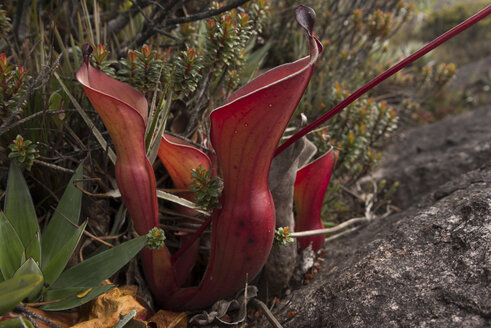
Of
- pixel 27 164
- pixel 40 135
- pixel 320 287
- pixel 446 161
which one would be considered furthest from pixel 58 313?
pixel 446 161

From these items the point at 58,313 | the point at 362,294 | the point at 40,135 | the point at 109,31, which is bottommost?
the point at 58,313

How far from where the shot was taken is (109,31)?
5.24ft

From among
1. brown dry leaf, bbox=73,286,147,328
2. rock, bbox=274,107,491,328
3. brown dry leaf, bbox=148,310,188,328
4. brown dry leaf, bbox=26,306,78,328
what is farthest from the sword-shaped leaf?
brown dry leaf, bbox=26,306,78,328

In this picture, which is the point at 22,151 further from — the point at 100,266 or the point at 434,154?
the point at 434,154

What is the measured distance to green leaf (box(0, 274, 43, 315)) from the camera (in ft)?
2.24

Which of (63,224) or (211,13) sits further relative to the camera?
(211,13)

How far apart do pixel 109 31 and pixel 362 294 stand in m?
1.38

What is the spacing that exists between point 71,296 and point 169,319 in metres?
0.30

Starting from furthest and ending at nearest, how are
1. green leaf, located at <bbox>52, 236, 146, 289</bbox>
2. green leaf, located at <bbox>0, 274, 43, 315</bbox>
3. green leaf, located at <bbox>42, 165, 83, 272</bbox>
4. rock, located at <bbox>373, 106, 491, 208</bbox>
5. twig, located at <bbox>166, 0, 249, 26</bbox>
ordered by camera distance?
rock, located at <bbox>373, 106, 491, 208</bbox> < twig, located at <bbox>166, 0, 249, 26</bbox> < green leaf, located at <bbox>42, 165, 83, 272</bbox> < green leaf, located at <bbox>52, 236, 146, 289</bbox> < green leaf, located at <bbox>0, 274, 43, 315</bbox>

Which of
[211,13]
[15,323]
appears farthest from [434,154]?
[15,323]

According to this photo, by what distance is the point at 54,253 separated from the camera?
1.03 meters

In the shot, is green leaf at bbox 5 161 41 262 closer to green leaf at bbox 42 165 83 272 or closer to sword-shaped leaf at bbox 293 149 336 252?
green leaf at bbox 42 165 83 272

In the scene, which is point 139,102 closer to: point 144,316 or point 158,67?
point 158,67

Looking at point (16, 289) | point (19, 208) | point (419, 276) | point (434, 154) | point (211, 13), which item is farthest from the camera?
point (434, 154)
